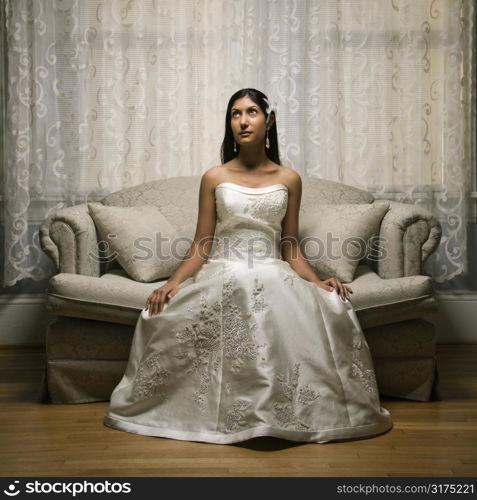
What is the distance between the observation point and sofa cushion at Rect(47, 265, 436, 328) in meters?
3.06

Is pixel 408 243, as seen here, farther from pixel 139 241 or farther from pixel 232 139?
pixel 139 241

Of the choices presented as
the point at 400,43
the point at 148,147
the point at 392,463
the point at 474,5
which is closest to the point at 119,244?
the point at 148,147

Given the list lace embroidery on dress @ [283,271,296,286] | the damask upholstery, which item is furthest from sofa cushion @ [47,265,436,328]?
lace embroidery on dress @ [283,271,296,286]

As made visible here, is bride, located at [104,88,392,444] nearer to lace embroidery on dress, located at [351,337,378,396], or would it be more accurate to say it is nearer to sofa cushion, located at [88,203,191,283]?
lace embroidery on dress, located at [351,337,378,396]

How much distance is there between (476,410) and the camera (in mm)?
3031

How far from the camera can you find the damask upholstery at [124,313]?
10.1 ft

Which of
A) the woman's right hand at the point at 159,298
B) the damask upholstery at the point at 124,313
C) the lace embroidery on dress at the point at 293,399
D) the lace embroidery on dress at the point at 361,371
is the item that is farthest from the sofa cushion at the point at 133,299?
the lace embroidery on dress at the point at 293,399

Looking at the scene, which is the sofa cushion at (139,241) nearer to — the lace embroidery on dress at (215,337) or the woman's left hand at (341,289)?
the lace embroidery on dress at (215,337)

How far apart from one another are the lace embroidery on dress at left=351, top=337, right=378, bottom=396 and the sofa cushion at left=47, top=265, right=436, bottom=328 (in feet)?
0.91

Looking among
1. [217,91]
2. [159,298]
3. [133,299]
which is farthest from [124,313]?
[217,91]

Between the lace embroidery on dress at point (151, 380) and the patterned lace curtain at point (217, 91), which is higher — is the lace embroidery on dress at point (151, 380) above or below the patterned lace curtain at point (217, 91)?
below

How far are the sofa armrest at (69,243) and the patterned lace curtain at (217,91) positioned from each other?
850mm

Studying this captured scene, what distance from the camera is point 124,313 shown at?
3064 mm

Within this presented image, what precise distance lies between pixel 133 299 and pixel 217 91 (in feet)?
5.60
